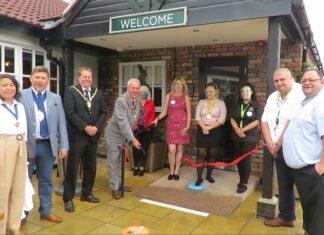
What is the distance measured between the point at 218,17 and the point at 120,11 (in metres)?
1.70

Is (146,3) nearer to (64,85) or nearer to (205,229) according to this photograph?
(64,85)

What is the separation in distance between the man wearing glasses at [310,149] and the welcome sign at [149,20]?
209cm

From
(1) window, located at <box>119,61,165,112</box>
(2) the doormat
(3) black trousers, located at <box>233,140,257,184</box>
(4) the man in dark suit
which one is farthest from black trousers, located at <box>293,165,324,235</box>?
(1) window, located at <box>119,61,165,112</box>

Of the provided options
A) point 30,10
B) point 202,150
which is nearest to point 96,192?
point 202,150

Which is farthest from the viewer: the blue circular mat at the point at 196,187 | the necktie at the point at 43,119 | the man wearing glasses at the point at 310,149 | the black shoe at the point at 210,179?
the black shoe at the point at 210,179

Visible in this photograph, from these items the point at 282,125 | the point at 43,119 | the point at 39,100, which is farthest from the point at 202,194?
the point at 39,100

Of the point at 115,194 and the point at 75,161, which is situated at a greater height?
the point at 75,161

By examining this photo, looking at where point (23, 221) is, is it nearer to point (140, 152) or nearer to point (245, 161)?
point (140, 152)

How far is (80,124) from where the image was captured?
3.90 meters

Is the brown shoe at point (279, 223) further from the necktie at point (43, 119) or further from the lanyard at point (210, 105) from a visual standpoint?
the necktie at point (43, 119)

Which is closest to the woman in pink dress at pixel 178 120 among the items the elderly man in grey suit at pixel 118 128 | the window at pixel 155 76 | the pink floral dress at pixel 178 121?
the pink floral dress at pixel 178 121

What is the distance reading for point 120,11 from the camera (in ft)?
16.2

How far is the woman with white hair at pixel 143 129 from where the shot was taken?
5801 mm

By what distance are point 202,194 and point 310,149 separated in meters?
2.17
